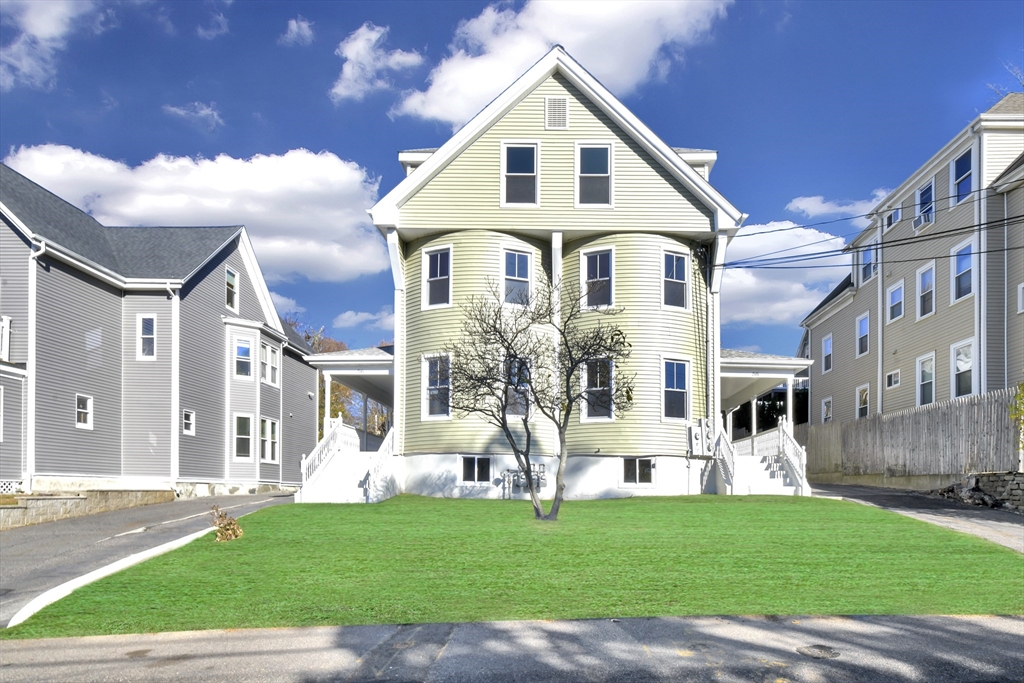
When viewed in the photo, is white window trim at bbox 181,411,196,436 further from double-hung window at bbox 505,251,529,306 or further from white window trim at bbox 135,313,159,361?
double-hung window at bbox 505,251,529,306

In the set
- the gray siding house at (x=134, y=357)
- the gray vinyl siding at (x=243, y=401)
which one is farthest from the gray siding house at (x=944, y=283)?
the gray vinyl siding at (x=243, y=401)

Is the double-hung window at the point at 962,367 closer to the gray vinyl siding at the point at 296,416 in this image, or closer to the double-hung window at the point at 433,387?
the double-hung window at the point at 433,387

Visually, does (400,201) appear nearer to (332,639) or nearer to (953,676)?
(332,639)

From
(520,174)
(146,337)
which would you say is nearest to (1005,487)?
(520,174)

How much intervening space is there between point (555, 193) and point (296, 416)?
65.6 feet

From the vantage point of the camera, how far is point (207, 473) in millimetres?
31297

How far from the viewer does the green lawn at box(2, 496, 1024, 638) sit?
34.0ft

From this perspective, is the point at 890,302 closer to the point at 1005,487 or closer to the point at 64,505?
the point at 1005,487

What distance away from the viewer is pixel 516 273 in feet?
77.9

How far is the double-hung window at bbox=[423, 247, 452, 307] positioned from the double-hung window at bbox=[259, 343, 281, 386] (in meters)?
13.0

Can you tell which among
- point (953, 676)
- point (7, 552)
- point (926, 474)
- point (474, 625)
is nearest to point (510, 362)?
Result: point (474, 625)

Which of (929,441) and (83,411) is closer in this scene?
(929,441)

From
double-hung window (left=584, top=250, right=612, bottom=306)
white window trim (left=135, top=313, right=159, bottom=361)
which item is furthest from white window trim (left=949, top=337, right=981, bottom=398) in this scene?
white window trim (left=135, top=313, right=159, bottom=361)

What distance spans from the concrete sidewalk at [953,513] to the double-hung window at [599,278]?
738 centimetres
